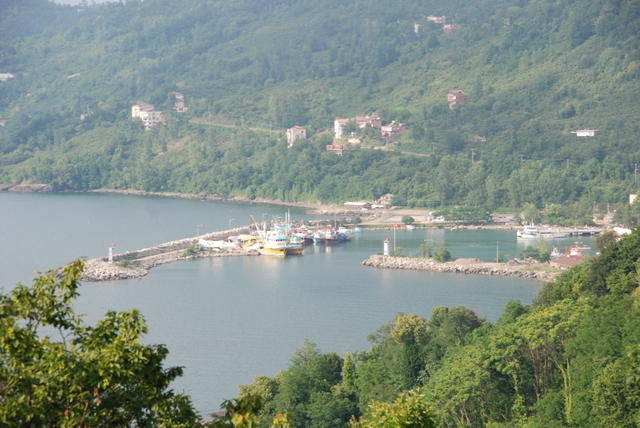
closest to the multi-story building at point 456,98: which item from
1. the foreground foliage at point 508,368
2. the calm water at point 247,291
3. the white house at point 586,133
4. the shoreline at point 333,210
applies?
the white house at point 586,133

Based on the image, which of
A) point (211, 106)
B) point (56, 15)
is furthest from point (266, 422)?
point (56, 15)

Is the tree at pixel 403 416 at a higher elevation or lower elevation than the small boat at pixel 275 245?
higher

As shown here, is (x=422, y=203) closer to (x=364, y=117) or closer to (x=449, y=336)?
(x=364, y=117)

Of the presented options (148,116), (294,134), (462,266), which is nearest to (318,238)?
(462,266)

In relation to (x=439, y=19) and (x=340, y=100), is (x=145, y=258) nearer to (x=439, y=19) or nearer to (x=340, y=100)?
(x=340, y=100)

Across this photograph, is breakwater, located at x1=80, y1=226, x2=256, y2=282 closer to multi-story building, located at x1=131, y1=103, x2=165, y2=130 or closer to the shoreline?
the shoreline

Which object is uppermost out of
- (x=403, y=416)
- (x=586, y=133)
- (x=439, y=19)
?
(x=439, y=19)

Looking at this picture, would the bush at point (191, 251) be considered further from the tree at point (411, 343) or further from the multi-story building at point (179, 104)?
the multi-story building at point (179, 104)
